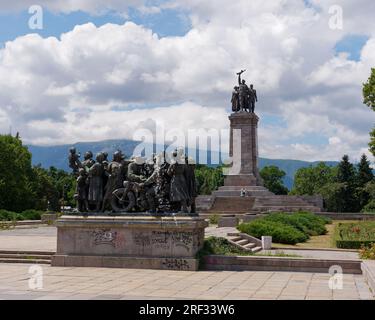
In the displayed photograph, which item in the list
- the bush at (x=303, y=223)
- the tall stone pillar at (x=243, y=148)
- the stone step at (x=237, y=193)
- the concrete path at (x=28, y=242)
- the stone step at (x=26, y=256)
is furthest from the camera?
the tall stone pillar at (x=243, y=148)

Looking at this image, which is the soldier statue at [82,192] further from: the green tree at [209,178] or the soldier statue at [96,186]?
the green tree at [209,178]

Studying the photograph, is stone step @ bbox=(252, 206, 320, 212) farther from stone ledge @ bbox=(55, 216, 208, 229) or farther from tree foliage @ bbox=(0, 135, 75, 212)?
stone ledge @ bbox=(55, 216, 208, 229)

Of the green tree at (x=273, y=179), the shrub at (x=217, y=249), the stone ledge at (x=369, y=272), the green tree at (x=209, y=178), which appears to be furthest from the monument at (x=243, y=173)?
the green tree at (x=273, y=179)

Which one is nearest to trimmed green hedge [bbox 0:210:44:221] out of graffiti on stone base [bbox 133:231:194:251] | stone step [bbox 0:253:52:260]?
stone step [bbox 0:253:52:260]

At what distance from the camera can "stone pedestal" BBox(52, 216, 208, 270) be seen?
16.3m

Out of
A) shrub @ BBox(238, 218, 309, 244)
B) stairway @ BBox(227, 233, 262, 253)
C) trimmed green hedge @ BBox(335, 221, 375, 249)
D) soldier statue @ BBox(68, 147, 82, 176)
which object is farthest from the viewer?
shrub @ BBox(238, 218, 309, 244)

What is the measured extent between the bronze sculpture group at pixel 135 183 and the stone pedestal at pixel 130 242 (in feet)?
1.73

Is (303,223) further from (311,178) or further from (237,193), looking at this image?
(311,178)

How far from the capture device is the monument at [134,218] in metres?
16.4

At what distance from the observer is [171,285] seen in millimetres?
13312

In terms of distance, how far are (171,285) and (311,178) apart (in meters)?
103

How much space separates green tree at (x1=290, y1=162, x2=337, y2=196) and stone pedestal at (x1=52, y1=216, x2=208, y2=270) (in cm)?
9466

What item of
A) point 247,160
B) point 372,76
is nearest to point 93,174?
point 372,76

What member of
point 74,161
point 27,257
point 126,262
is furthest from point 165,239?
point 27,257
